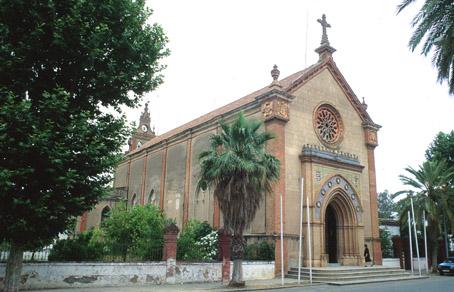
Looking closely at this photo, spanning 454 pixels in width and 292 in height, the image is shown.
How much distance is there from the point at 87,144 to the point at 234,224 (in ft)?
26.2

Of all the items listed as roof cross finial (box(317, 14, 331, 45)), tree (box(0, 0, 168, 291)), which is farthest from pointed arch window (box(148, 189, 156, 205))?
tree (box(0, 0, 168, 291))

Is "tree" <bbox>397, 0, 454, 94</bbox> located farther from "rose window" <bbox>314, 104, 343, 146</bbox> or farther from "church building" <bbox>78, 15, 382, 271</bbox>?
"rose window" <bbox>314, 104, 343, 146</bbox>

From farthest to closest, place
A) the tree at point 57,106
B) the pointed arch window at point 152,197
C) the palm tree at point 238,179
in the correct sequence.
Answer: the pointed arch window at point 152,197 < the palm tree at point 238,179 < the tree at point 57,106

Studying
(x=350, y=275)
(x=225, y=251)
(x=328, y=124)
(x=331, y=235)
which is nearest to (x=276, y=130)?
(x=328, y=124)

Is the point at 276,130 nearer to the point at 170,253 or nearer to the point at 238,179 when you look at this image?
the point at 238,179

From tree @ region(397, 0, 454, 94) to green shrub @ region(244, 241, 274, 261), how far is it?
12.1 metres

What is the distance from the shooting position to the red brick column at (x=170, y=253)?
751 inches

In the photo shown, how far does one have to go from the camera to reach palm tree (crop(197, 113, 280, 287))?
1830cm

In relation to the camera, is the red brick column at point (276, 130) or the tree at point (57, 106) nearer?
the tree at point (57, 106)

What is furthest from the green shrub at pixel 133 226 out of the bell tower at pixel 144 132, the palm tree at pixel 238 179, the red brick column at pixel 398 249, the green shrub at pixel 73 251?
the bell tower at pixel 144 132

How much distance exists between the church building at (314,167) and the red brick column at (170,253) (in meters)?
3.16

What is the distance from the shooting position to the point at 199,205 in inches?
1200

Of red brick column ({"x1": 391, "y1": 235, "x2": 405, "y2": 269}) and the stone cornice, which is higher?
the stone cornice

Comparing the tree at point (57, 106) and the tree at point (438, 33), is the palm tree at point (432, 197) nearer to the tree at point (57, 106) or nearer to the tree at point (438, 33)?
the tree at point (438, 33)
